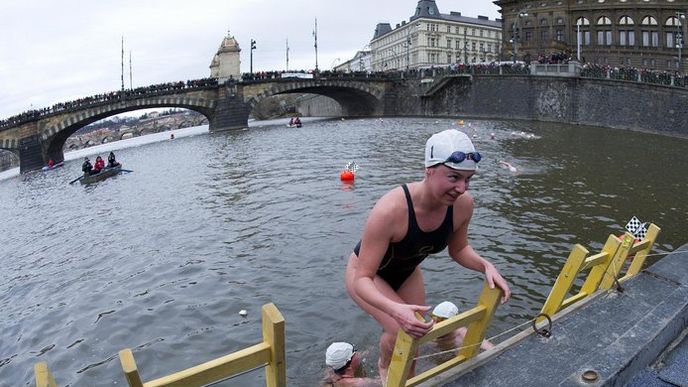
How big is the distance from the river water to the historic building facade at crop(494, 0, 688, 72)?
4883 centimetres

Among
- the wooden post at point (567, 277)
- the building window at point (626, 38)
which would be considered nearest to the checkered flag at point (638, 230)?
the wooden post at point (567, 277)

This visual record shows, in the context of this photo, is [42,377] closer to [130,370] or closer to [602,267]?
[130,370]

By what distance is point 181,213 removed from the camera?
1877cm

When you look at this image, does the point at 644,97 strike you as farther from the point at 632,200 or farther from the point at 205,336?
the point at 205,336

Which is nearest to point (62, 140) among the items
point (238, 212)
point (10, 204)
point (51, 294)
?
point (10, 204)

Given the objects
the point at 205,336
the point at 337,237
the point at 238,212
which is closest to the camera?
the point at 205,336

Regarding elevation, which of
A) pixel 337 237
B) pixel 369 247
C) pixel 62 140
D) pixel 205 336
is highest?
pixel 62 140

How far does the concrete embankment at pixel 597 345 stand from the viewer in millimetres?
4035

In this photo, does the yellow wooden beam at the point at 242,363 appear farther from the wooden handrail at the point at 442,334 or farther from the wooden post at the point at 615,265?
the wooden post at the point at 615,265

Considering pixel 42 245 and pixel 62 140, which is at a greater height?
pixel 62 140

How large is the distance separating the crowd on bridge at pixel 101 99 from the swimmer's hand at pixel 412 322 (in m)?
57.3

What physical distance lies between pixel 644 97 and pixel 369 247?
3803 centimetres

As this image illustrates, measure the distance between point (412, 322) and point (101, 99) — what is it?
200ft

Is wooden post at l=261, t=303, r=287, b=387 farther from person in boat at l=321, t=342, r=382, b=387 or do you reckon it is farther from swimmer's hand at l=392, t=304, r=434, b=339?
person in boat at l=321, t=342, r=382, b=387
